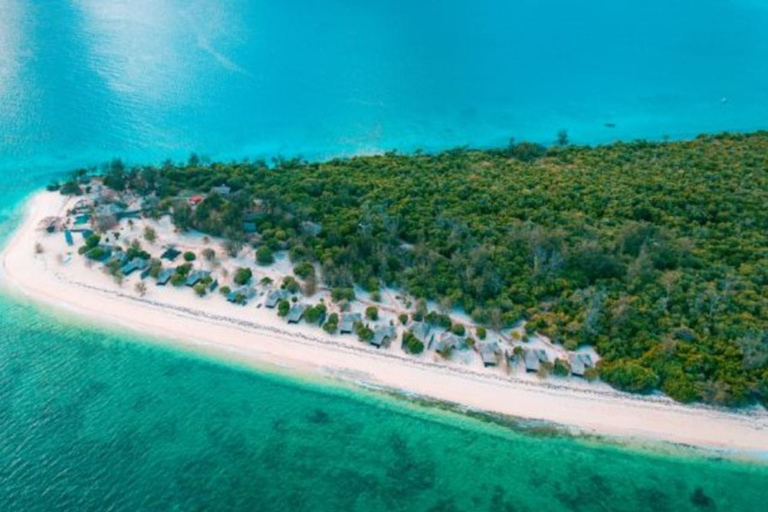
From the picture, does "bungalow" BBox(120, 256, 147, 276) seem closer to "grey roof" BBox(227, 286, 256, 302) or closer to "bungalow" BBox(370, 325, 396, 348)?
"grey roof" BBox(227, 286, 256, 302)

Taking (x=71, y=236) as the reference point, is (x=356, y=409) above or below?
below

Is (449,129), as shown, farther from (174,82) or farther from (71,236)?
(71,236)

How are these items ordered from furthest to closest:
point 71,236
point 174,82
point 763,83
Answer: point 763,83, point 174,82, point 71,236

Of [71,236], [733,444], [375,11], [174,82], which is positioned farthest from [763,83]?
[71,236]

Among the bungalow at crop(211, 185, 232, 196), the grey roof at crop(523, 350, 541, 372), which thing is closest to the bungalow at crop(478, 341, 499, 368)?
the grey roof at crop(523, 350, 541, 372)

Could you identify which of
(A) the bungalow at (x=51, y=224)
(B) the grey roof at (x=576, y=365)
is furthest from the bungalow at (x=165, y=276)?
(B) the grey roof at (x=576, y=365)

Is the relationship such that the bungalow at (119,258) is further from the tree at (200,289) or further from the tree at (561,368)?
the tree at (561,368)
